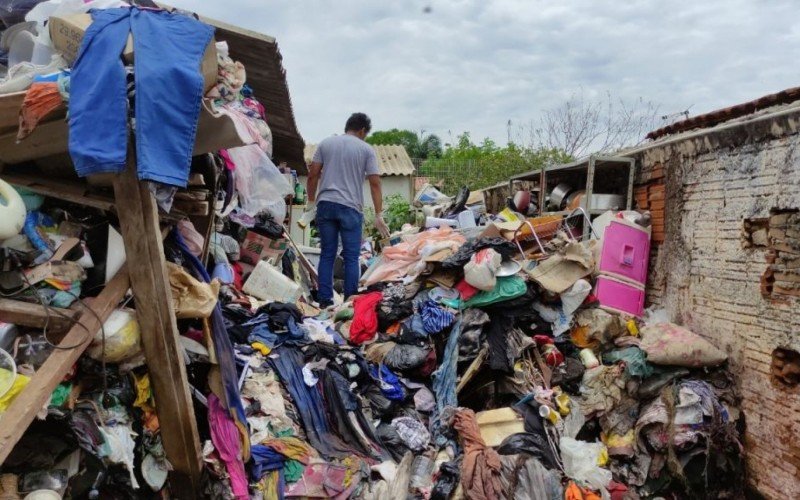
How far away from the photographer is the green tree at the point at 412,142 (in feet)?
73.9

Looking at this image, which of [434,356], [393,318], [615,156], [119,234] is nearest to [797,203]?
[615,156]

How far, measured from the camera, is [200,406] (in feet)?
9.20

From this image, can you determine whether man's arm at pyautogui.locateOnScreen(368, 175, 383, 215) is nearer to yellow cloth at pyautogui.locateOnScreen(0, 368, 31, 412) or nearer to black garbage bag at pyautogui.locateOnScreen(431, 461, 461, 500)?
black garbage bag at pyautogui.locateOnScreen(431, 461, 461, 500)

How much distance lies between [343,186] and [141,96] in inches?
116

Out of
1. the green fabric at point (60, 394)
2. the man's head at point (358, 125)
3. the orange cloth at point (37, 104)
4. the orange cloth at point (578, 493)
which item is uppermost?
the man's head at point (358, 125)

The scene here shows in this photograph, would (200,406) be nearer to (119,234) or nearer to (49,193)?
(119,234)

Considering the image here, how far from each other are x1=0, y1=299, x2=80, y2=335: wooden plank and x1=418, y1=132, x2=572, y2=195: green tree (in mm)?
11082

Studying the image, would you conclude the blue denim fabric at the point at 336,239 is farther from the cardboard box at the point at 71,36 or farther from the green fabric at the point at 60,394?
the green fabric at the point at 60,394

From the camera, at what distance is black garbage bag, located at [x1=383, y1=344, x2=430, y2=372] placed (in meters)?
4.10

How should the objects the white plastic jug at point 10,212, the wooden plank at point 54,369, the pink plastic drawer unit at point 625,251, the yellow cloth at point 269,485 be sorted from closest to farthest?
the wooden plank at point 54,369 → the white plastic jug at point 10,212 → the yellow cloth at point 269,485 → the pink plastic drawer unit at point 625,251

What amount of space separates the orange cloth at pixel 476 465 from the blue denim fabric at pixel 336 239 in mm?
1965

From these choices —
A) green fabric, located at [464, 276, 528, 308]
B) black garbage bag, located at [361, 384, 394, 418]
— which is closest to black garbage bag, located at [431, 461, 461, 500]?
black garbage bag, located at [361, 384, 394, 418]

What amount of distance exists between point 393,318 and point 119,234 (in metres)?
2.53

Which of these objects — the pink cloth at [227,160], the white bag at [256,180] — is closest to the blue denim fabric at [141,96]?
the pink cloth at [227,160]
